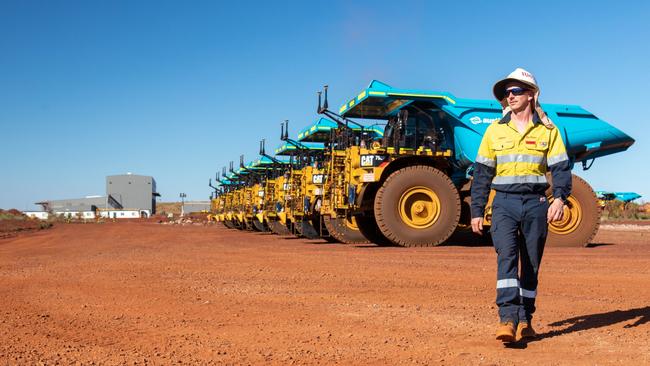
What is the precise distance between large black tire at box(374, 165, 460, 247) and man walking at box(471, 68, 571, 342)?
26.2ft

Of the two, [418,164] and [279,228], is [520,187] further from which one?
[279,228]

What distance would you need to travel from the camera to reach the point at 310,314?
5.40 meters

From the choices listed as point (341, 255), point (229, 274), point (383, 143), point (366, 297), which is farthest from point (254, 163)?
point (366, 297)

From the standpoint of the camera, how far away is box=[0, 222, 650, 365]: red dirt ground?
4012 millimetres

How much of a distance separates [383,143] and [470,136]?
164 cm

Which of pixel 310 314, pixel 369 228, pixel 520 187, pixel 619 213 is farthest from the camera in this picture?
pixel 619 213

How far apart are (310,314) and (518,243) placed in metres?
1.67

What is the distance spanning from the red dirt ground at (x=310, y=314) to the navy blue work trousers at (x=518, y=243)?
27 centimetres

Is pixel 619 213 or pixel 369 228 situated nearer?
pixel 369 228

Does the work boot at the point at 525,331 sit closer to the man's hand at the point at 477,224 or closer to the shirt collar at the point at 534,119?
the man's hand at the point at 477,224

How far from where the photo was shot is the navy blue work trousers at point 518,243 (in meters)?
4.46

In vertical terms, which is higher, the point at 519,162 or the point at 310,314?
the point at 519,162

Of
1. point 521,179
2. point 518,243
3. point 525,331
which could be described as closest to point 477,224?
point 518,243

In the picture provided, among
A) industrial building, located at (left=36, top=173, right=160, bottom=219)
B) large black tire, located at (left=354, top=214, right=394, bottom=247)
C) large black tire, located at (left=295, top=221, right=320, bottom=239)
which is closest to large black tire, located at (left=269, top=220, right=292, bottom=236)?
large black tire, located at (left=295, top=221, right=320, bottom=239)
